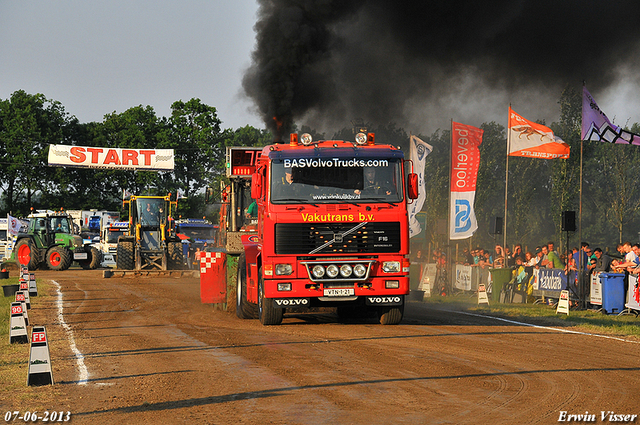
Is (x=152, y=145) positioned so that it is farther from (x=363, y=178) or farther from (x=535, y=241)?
(x=363, y=178)

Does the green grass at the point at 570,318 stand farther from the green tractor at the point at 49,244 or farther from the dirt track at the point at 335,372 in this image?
the green tractor at the point at 49,244

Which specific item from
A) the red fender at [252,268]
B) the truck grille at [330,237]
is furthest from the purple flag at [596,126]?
the red fender at [252,268]

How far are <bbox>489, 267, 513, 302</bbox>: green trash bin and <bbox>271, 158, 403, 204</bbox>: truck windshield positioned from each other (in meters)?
10.4

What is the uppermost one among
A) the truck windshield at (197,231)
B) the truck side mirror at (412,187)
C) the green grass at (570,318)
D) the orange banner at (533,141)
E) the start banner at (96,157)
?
the start banner at (96,157)

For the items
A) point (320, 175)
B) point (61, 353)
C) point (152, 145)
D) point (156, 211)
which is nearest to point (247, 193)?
point (320, 175)

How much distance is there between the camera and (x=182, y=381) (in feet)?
27.5

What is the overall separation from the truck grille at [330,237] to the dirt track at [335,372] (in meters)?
1.46

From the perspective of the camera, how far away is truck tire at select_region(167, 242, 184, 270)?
30.8 metres

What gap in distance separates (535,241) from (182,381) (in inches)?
3010

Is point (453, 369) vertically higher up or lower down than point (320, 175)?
lower down

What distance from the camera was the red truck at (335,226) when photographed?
1248 centimetres

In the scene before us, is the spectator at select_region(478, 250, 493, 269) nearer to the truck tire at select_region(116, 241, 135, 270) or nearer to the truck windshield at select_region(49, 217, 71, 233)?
the truck tire at select_region(116, 241, 135, 270)

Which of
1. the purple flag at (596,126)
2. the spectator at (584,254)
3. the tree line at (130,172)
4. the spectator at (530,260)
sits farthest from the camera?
the tree line at (130,172)

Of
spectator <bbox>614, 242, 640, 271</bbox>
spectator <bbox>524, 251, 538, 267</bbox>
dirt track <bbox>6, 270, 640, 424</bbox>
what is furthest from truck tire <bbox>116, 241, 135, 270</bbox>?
spectator <bbox>614, 242, 640, 271</bbox>
